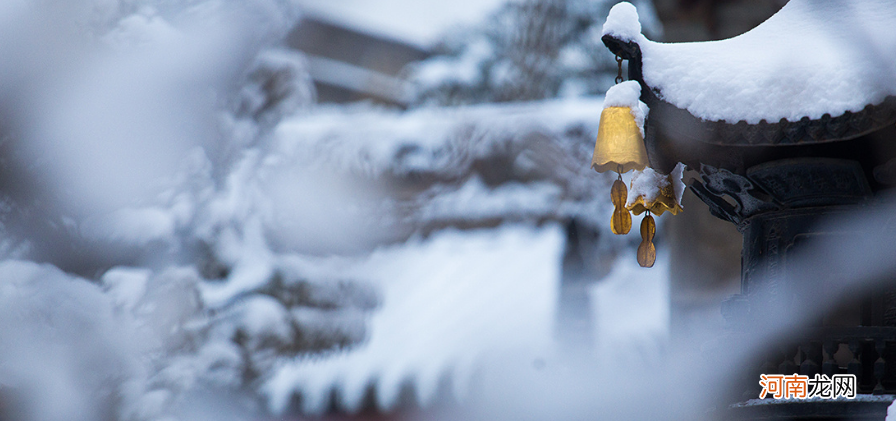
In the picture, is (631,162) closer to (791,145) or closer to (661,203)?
(661,203)

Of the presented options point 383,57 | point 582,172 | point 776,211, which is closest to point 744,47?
point 776,211

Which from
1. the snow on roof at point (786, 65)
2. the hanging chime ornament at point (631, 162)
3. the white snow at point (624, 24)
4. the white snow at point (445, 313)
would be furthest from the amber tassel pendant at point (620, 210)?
the white snow at point (445, 313)

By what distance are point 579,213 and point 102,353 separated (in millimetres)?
4411

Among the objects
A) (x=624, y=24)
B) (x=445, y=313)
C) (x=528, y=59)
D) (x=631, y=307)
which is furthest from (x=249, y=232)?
(x=528, y=59)

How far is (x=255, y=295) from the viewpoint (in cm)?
503

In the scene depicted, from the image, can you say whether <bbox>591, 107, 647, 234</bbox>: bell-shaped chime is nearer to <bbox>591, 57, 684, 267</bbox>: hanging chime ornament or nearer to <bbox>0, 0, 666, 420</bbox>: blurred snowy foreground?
<bbox>591, 57, 684, 267</bbox>: hanging chime ornament

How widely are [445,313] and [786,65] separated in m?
4.89

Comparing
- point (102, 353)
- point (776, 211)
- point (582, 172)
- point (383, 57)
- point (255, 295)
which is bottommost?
point (102, 353)

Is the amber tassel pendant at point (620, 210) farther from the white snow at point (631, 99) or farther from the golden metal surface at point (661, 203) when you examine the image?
the white snow at point (631, 99)

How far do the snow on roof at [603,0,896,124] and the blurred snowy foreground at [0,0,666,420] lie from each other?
3082 millimetres

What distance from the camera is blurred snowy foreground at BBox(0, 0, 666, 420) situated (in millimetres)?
3762

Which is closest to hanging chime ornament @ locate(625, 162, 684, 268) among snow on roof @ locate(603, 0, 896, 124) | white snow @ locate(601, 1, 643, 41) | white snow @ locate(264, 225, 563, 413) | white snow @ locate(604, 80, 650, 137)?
white snow @ locate(604, 80, 650, 137)

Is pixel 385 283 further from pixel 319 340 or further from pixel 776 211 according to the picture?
pixel 776 211

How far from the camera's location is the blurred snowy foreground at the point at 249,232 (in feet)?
12.3
